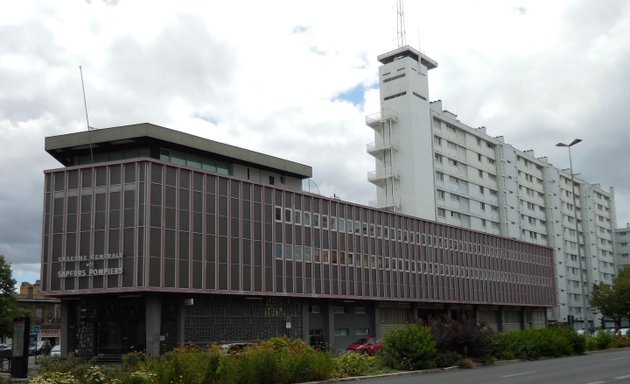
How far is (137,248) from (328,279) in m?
16.9

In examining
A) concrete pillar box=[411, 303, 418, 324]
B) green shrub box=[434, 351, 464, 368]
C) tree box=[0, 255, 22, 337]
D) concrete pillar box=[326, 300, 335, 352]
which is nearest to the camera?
green shrub box=[434, 351, 464, 368]

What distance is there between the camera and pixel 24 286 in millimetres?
93000

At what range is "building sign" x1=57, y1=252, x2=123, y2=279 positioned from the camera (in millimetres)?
40750

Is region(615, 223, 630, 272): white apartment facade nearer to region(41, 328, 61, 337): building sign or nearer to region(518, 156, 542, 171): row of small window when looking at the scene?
region(518, 156, 542, 171): row of small window

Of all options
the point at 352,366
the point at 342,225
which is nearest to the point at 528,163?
the point at 342,225

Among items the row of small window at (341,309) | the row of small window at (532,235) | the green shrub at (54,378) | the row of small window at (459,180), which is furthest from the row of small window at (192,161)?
the row of small window at (532,235)

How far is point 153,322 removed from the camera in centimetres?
4109

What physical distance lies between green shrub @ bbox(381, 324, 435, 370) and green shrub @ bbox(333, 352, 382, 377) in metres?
0.98

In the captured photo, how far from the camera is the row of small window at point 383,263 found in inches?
1961

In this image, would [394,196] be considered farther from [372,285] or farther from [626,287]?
[626,287]

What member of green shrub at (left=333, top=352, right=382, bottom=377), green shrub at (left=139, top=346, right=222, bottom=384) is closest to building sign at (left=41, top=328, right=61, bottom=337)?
green shrub at (left=333, top=352, right=382, bottom=377)

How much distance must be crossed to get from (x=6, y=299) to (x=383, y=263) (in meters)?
32.2

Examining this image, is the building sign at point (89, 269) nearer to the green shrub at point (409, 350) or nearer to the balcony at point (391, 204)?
the green shrub at point (409, 350)

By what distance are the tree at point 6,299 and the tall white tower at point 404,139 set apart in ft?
138
